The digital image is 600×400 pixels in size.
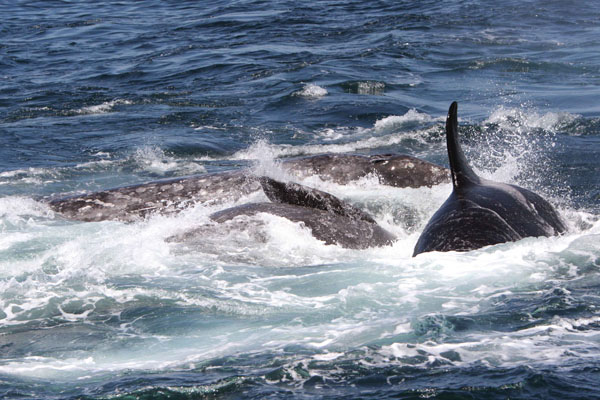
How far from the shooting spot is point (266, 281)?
7953 millimetres

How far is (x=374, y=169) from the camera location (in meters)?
11.9

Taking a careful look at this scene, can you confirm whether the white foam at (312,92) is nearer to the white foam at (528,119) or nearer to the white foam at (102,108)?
the white foam at (102,108)

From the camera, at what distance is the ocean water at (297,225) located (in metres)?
5.76

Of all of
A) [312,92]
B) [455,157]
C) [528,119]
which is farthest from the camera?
[312,92]

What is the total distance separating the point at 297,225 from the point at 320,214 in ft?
1.34

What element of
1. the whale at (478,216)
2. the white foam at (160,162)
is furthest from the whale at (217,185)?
the whale at (478,216)

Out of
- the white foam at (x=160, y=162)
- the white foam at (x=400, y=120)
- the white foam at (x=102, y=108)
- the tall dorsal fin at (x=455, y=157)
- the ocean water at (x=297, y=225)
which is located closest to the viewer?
the ocean water at (x=297, y=225)

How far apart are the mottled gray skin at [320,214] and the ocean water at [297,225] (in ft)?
0.78

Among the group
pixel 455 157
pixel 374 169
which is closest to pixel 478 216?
pixel 455 157

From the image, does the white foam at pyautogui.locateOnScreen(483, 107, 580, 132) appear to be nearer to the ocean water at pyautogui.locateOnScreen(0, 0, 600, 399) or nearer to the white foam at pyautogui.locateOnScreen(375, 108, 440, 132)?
the ocean water at pyautogui.locateOnScreen(0, 0, 600, 399)

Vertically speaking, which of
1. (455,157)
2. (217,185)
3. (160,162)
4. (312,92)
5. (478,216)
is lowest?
(160,162)

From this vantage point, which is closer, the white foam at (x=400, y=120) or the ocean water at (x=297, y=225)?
the ocean water at (x=297, y=225)

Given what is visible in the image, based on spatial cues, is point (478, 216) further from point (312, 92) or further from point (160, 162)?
point (312, 92)

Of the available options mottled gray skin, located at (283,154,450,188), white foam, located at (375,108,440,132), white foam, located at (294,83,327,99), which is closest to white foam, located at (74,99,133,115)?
white foam, located at (294,83,327,99)
